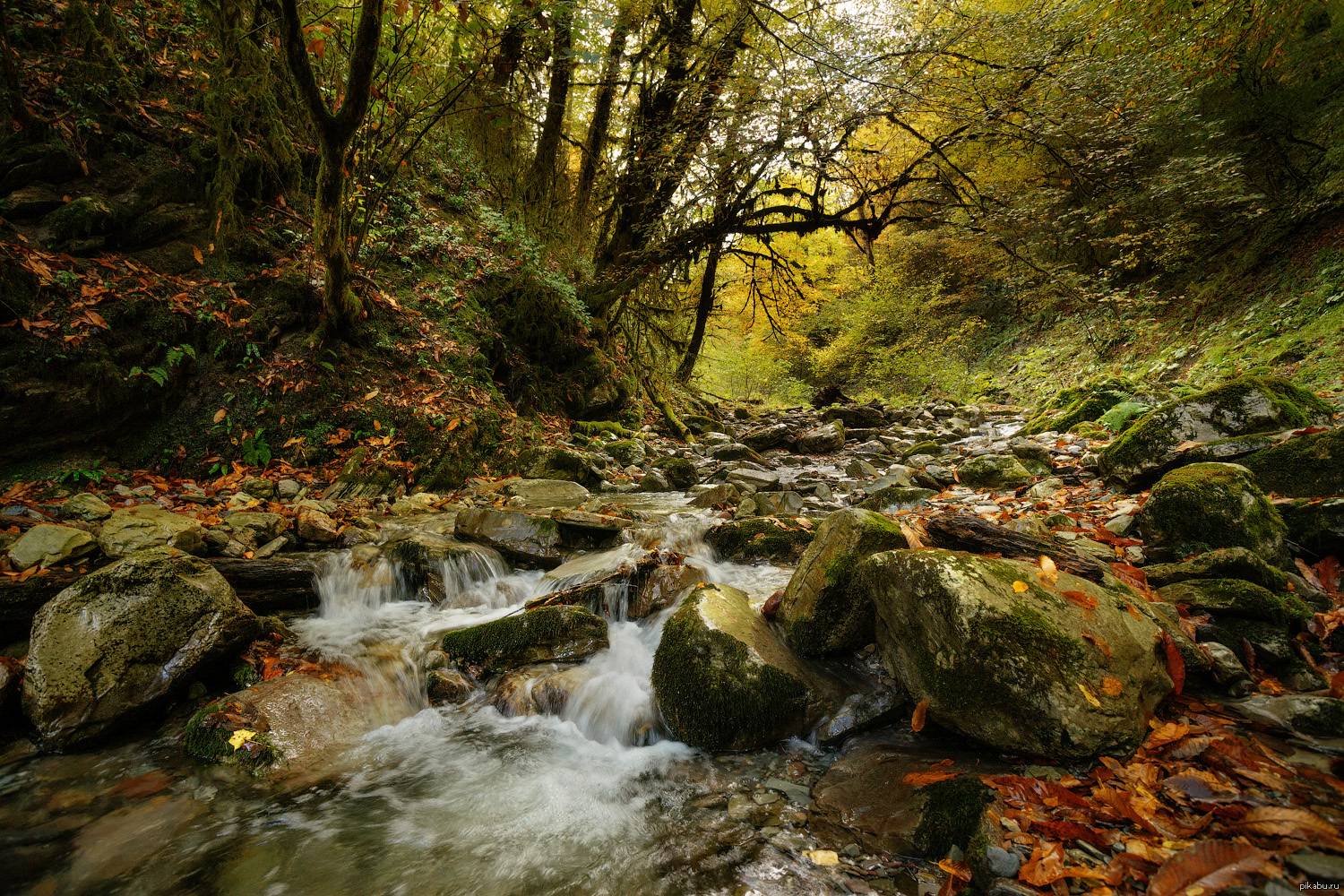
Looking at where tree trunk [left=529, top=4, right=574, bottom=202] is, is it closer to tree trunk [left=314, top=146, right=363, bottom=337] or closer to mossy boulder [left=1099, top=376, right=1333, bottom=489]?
tree trunk [left=314, top=146, right=363, bottom=337]

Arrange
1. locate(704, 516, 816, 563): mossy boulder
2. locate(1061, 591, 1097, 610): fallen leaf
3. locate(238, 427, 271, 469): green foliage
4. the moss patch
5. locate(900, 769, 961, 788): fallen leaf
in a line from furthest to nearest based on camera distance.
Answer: locate(238, 427, 271, 469): green foliage < locate(704, 516, 816, 563): mossy boulder < locate(1061, 591, 1097, 610): fallen leaf < locate(900, 769, 961, 788): fallen leaf < the moss patch

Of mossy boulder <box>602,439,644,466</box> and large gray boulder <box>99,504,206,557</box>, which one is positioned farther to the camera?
mossy boulder <box>602,439,644,466</box>

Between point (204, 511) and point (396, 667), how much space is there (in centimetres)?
242

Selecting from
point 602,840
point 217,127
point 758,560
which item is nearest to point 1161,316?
point 758,560

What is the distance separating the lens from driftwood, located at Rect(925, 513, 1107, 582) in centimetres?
244

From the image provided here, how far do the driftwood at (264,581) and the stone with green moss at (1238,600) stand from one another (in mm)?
5435

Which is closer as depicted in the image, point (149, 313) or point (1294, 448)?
point (1294, 448)

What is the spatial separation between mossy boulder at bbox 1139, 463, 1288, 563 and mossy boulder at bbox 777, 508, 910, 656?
5.06 ft

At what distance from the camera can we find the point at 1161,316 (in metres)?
9.95

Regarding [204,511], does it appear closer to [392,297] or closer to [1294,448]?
[392,297]

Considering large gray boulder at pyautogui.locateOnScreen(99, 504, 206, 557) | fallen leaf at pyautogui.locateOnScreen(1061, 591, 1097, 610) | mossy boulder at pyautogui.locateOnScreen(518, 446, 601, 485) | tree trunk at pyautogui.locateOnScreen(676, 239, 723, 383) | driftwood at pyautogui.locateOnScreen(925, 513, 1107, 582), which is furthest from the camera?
tree trunk at pyautogui.locateOnScreen(676, 239, 723, 383)

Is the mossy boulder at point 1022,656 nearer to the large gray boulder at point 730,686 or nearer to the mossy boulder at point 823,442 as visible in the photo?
the large gray boulder at point 730,686

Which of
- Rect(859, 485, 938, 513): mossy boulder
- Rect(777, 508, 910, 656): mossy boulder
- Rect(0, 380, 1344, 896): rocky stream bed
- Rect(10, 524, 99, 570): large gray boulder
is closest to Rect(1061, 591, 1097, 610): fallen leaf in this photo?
Rect(0, 380, 1344, 896): rocky stream bed

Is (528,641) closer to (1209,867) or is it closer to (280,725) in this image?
(280,725)
